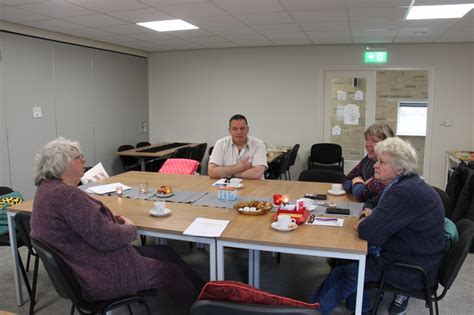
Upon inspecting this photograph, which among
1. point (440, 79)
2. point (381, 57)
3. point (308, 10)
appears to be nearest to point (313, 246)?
point (308, 10)

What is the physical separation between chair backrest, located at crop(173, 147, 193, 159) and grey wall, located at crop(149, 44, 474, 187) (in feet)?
2.92

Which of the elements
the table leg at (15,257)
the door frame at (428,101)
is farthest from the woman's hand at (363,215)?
the door frame at (428,101)

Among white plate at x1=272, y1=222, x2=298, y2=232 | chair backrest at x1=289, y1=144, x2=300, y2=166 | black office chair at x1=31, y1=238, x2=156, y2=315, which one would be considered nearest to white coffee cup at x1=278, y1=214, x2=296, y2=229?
white plate at x1=272, y1=222, x2=298, y2=232

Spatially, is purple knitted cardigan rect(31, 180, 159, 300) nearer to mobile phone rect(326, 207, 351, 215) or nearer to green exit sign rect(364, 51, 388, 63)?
mobile phone rect(326, 207, 351, 215)

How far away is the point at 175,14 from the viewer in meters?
4.29

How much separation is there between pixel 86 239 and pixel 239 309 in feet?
3.45

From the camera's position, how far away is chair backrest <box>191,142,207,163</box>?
6879 mm

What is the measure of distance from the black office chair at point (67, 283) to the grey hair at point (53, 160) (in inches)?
13.5

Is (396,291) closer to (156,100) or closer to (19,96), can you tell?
(19,96)

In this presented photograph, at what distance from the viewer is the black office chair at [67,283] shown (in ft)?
5.94

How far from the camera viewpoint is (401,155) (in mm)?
2217

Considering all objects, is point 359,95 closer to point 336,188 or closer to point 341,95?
point 341,95

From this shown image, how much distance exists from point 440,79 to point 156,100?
507 centimetres

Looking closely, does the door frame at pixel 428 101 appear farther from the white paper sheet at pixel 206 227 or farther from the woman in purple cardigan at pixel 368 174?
the white paper sheet at pixel 206 227
